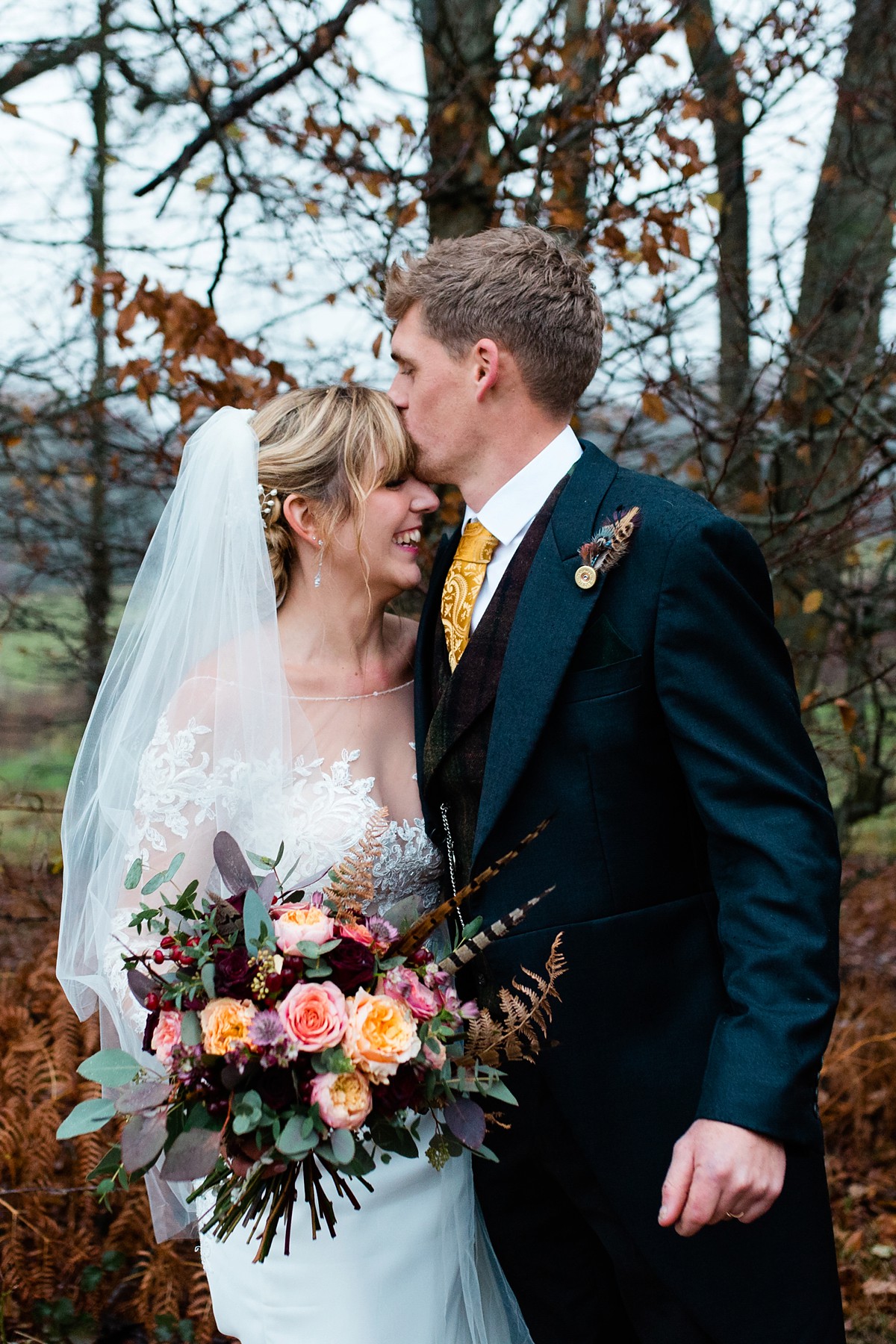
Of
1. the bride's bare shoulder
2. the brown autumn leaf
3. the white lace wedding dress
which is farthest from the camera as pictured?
→ the brown autumn leaf

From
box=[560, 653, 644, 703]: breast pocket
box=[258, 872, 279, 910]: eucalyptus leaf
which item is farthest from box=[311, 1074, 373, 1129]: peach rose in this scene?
box=[560, 653, 644, 703]: breast pocket

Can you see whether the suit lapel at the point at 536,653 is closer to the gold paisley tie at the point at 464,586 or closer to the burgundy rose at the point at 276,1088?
the gold paisley tie at the point at 464,586

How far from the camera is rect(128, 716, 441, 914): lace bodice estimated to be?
226 centimetres

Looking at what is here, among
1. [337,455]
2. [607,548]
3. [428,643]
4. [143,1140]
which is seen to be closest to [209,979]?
[143,1140]

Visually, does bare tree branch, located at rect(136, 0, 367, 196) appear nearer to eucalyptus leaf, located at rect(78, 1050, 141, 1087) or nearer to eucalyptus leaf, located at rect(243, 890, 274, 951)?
eucalyptus leaf, located at rect(243, 890, 274, 951)

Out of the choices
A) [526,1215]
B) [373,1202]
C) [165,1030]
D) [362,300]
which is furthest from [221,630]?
[362,300]

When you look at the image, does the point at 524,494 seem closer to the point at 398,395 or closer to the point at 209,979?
the point at 398,395

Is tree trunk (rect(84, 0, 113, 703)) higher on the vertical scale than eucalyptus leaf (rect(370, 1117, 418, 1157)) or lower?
higher

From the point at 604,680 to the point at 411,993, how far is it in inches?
26.6

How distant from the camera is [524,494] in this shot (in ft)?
7.61

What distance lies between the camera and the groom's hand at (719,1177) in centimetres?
172

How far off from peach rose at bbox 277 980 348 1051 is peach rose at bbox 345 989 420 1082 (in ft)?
0.06

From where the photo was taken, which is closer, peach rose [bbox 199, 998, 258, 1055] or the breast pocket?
peach rose [bbox 199, 998, 258, 1055]

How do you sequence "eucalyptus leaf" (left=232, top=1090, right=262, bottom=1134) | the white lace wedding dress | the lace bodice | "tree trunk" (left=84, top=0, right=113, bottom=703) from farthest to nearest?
"tree trunk" (left=84, top=0, right=113, bottom=703) → the lace bodice → the white lace wedding dress → "eucalyptus leaf" (left=232, top=1090, right=262, bottom=1134)
